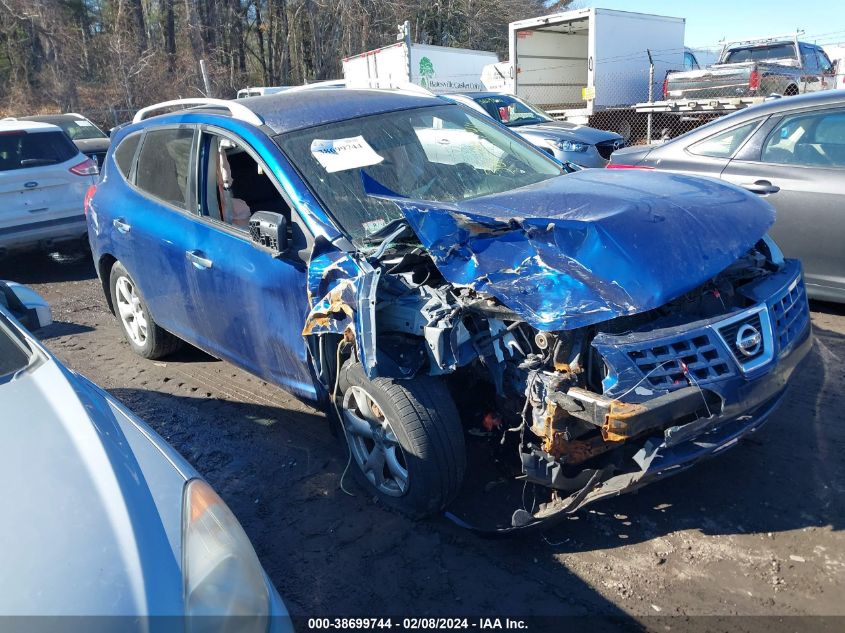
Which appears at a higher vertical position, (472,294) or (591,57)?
(591,57)

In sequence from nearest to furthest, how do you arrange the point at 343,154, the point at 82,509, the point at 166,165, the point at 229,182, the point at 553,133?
the point at 82,509 < the point at 343,154 < the point at 229,182 < the point at 166,165 < the point at 553,133

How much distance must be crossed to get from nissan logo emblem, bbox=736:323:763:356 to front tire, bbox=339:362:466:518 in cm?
120

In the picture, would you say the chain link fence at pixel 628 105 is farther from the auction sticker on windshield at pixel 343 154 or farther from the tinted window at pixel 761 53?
the auction sticker on windshield at pixel 343 154

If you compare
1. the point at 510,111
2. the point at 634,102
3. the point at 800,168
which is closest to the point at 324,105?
the point at 800,168

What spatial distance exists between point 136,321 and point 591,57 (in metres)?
13.8

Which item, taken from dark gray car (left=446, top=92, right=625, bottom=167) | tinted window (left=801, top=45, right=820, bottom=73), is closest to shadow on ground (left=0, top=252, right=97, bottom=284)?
dark gray car (left=446, top=92, right=625, bottom=167)

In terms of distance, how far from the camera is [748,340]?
271 centimetres

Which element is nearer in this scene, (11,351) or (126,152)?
(11,351)

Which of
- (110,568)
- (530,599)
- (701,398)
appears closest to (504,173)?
(701,398)

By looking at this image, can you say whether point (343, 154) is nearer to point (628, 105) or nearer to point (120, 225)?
point (120, 225)

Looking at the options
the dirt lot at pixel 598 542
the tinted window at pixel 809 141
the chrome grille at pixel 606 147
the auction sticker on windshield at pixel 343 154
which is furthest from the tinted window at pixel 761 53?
the auction sticker on windshield at pixel 343 154

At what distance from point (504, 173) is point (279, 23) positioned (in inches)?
1177

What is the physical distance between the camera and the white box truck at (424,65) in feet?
55.3

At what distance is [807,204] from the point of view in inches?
194
